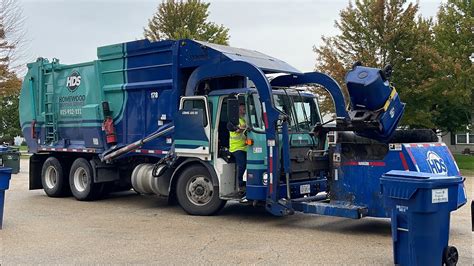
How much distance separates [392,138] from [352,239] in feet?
5.98

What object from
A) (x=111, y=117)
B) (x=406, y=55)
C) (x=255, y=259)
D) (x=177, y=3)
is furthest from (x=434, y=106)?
(x=255, y=259)

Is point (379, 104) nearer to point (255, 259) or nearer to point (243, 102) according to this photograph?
point (243, 102)

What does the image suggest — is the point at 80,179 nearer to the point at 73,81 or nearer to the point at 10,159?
the point at 73,81

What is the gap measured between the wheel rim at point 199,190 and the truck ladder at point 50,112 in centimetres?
489

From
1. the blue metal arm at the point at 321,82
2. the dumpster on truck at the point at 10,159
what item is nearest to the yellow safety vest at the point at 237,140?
the blue metal arm at the point at 321,82

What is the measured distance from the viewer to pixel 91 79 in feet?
41.7

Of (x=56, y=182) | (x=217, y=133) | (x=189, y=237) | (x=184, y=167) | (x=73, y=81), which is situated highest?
(x=73, y=81)

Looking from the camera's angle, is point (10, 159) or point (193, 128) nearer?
point (193, 128)

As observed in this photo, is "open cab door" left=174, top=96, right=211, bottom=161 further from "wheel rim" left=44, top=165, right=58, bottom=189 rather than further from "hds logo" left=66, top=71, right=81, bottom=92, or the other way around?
"wheel rim" left=44, top=165, right=58, bottom=189

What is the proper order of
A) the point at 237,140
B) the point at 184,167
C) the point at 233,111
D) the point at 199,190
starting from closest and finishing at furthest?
the point at 233,111
the point at 237,140
the point at 199,190
the point at 184,167

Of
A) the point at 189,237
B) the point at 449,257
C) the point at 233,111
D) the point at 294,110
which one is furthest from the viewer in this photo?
the point at 294,110

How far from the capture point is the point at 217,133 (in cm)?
991

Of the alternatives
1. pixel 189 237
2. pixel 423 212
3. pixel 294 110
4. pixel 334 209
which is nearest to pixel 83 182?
pixel 189 237

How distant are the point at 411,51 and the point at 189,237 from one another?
51.4ft
